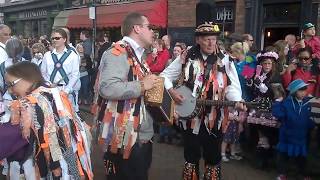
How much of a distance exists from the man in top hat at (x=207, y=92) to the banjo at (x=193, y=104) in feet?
0.19

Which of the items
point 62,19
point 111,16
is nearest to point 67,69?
A: point 111,16

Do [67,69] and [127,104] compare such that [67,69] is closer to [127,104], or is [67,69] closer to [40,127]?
[127,104]

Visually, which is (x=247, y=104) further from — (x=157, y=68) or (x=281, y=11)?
(x=281, y=11)

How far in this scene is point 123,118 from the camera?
3.28 metres

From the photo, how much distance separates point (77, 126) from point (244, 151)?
154 inches

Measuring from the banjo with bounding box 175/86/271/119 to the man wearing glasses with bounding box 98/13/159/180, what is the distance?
2.31 feet

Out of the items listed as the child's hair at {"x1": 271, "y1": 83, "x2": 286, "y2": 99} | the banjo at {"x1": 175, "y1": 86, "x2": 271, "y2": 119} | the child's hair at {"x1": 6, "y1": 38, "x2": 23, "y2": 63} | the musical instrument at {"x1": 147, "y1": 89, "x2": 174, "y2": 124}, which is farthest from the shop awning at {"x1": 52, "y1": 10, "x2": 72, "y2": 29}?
the musical instrument at {"x1": 147, "y1": 89, "x2": 174, "y2": 124}

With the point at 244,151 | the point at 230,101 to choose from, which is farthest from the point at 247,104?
the point at 244,151

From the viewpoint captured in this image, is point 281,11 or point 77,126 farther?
point 281,11

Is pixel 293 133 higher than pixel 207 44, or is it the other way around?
pixel 207 44

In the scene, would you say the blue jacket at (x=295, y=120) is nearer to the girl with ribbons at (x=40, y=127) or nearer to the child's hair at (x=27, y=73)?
the girl with ribbons at (x=40, y=127)

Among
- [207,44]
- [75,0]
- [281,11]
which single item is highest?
[75,0]

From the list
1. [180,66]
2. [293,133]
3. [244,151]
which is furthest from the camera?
[244,151]

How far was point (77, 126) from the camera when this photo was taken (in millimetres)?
3098
